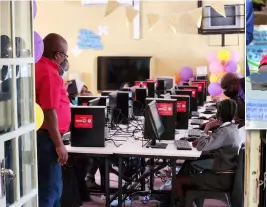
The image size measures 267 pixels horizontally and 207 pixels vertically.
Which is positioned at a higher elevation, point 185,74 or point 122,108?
point 185,74

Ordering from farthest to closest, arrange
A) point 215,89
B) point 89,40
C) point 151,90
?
point 89,40 < point 215,89 < point 151,90

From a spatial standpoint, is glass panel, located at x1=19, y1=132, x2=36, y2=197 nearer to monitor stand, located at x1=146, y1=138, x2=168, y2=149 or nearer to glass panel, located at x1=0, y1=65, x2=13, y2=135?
glass panel, located at x1=0, y1=65, x2=13, y2=135

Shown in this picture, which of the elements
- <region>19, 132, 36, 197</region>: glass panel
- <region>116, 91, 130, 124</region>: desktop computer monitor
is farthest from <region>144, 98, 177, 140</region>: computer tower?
<region>19, 132, 36, 197</region>: glass panel

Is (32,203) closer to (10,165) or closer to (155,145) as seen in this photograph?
(10,165)

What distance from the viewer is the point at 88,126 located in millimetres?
3869

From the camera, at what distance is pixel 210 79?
30.6 ft

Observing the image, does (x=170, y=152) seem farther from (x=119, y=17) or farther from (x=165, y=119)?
(x=119, y=17)

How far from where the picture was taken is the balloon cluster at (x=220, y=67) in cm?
888

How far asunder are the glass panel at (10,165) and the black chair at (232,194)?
1753mm

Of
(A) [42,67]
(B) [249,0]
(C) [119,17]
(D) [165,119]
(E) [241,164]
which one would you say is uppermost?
(C) [119,17]

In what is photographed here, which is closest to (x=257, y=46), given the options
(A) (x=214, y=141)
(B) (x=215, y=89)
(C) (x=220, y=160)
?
(A) (x=214, y=141)

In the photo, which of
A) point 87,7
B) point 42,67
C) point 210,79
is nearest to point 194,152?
point 42,67

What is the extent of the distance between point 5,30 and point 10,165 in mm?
647

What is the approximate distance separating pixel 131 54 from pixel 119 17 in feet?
2.90
